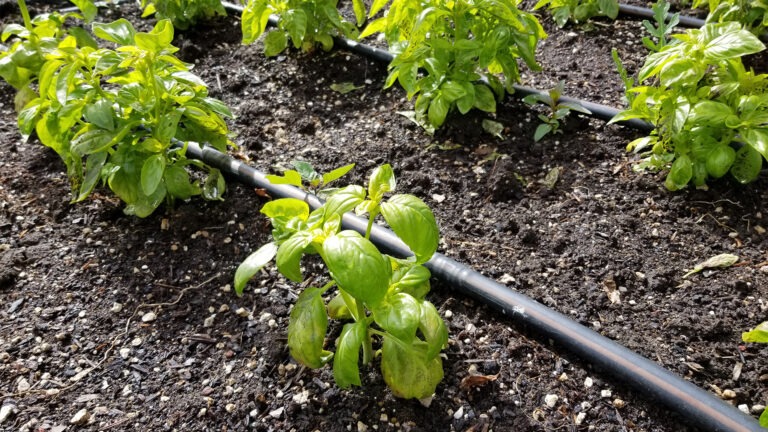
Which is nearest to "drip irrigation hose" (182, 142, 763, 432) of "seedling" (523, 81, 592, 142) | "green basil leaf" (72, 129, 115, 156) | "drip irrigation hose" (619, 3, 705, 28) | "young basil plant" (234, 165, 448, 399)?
"young basil plant" (234, 165, 448, 399)

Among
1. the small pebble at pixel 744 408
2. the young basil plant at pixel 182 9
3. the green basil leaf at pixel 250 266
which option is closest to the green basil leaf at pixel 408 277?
the green basil leaf at pixel 250 266

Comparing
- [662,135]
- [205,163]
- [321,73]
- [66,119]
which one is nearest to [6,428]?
[66,119]

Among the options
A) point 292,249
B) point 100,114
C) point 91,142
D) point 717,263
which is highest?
point 292,249

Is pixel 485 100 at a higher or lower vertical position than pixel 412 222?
lower

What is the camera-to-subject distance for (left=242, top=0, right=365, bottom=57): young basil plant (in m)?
2.97

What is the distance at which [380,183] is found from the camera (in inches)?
57.1

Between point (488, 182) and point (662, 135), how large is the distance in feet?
2.46

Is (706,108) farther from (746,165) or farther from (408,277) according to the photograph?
(408,277)

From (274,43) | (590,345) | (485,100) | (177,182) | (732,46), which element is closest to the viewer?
(590,345)

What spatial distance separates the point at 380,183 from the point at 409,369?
1.72 feet

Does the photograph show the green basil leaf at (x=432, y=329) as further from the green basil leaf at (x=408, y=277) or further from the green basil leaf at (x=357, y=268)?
the green basil leaf at (x=357, y=268)

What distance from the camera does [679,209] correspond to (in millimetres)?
2225

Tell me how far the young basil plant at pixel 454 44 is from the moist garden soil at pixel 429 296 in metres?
0.23

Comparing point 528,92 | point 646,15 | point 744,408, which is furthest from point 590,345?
point 646,15
